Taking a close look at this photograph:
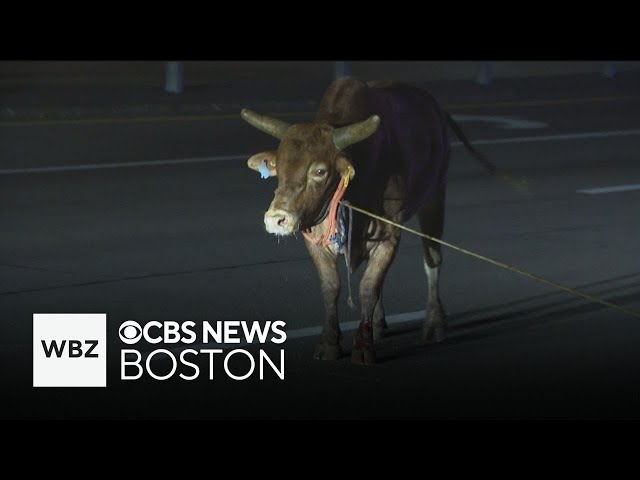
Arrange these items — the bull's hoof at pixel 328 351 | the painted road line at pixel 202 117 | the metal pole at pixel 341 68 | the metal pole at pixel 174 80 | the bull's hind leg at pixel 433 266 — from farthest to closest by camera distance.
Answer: the metal pole at pixel 341 68, the metal pole at pixel 174 80, the painted road line at pixel 202 117, the bull's hind leg at pixel 433 266, the bull's hoof at pixel 328 351

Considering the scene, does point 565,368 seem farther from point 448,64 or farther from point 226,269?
point 448,64

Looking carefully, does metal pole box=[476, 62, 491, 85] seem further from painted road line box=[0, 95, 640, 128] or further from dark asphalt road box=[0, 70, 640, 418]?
dark asphalt road box=[0, 70, 640, 418]

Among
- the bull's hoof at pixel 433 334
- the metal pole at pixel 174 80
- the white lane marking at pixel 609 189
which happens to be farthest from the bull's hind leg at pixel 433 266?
the metal pole at pixel 174 80

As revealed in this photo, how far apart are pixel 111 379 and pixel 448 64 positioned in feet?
64.9

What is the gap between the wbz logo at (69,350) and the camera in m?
11.3

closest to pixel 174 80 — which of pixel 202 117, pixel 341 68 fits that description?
pixel 202 117

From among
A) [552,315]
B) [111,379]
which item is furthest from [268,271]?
[111,379]

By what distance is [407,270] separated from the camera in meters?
14.7

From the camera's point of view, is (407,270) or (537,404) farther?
(407,270)

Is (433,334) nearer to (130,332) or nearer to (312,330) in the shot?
(312,330)

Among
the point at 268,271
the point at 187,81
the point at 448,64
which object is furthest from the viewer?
the point at 448,64

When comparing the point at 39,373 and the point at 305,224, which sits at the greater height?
the point at 305,224

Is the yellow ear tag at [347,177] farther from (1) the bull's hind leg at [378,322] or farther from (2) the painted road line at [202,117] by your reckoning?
(2) the painted road line at [202,117]

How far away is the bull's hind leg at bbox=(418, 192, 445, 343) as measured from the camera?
12.4m
